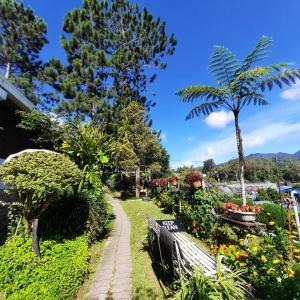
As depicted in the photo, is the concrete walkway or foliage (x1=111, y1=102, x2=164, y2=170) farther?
foliage (x1=111, y1=102, x2=164, y2=170)

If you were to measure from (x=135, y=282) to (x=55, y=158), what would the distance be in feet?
9.56

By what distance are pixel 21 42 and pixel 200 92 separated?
18891mm

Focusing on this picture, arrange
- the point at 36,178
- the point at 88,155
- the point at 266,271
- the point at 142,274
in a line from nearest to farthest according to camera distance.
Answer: the point at 266,271
the point at 36,178
the point at 142,274
the point at 88,155

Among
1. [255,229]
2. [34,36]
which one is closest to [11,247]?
[255,229]

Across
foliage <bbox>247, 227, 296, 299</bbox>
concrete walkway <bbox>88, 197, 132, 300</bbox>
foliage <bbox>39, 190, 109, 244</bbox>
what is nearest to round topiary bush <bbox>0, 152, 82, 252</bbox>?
foliage <bbox>39, 190, 109, 244</bbox>

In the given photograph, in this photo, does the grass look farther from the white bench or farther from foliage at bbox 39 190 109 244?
the white bench

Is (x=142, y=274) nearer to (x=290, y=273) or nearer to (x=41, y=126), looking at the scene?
(x=290, y=273)

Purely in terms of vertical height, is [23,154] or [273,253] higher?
[23,154]

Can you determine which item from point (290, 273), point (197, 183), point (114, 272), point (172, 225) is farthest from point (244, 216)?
point (114, 272)

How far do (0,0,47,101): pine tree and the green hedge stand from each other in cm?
1790

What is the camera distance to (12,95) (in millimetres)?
5766

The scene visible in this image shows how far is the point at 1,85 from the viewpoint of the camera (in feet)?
16.7

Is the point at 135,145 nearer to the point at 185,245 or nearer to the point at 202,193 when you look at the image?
the point at 202,193

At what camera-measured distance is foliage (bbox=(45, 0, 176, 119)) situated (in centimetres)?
1664
